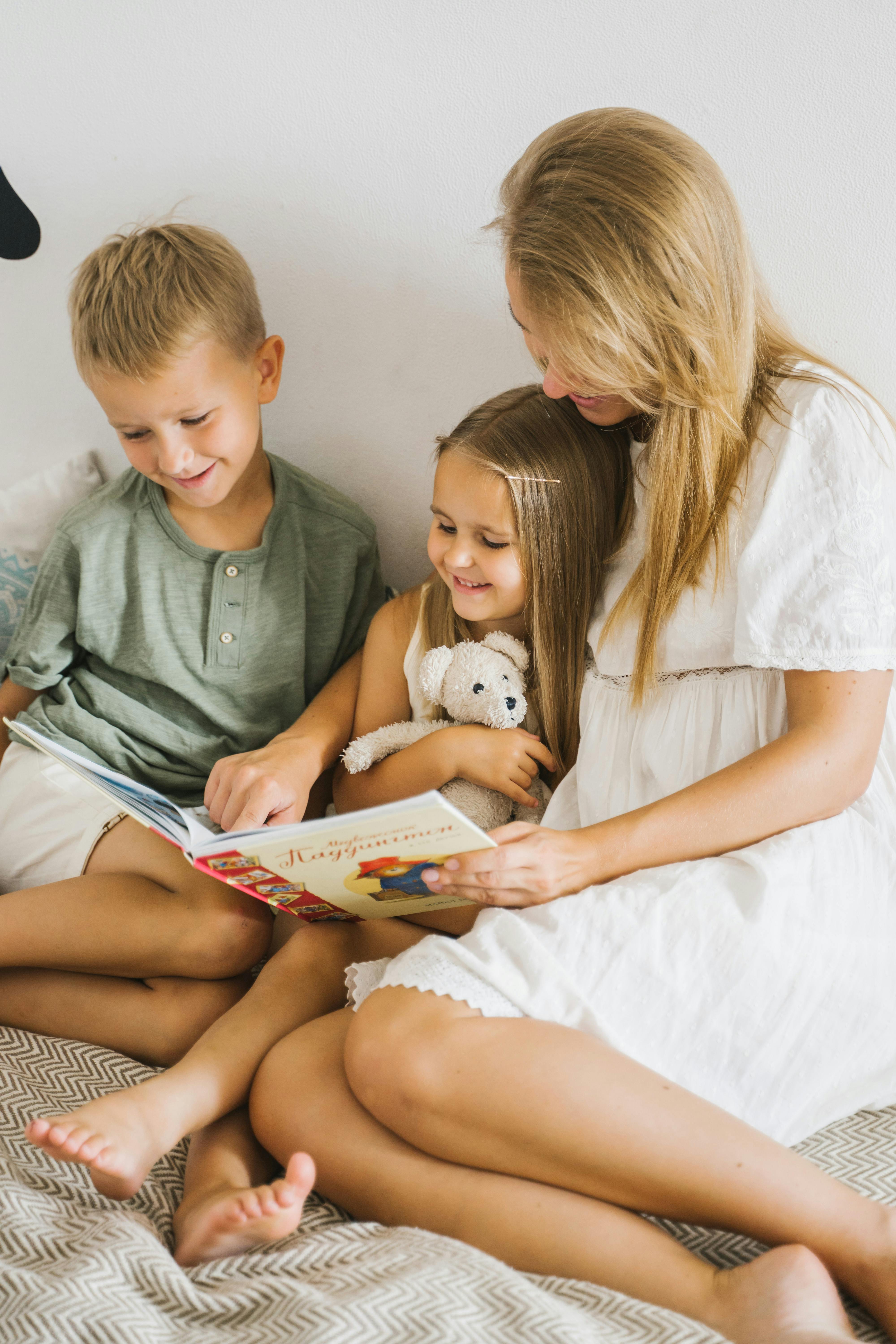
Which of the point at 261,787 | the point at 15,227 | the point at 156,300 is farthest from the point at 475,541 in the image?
the point at 15,227

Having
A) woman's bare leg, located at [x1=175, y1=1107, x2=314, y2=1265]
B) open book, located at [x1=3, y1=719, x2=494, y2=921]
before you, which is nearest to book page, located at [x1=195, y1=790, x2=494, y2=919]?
open book, located at [x1=3, y1=719, x2=494, y2=921]

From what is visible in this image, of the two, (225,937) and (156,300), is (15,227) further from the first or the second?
(225,937)

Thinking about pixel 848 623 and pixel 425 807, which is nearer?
pixel 425 807

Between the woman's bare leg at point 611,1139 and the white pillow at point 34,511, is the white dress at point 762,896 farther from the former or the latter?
the white pillow at point 34,511

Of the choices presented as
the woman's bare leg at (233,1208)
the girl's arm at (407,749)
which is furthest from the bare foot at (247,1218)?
→ the girl's arm at (407,749)

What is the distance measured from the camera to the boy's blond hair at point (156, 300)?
1117 mm

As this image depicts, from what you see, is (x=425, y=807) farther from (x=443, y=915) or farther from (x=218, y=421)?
(x=218, y=421)

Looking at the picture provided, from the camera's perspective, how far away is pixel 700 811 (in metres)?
0.91

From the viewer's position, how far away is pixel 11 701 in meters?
1.31

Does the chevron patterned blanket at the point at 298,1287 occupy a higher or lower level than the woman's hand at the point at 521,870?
lower

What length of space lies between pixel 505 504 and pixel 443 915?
441mm

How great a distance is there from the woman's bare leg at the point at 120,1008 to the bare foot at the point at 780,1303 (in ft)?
1.92

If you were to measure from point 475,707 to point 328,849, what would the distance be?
1.16ft

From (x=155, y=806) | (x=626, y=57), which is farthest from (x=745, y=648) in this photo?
(x=626, y=57)
